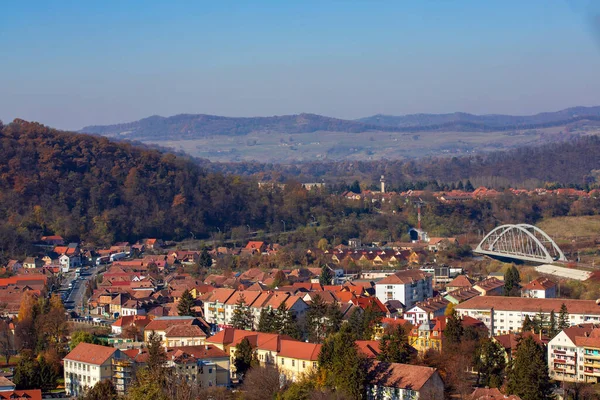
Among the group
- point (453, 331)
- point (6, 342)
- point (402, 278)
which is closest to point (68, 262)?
point (402, 278)

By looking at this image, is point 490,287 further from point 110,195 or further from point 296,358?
point 110,195

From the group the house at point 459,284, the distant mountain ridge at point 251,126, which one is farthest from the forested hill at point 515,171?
the distant mountain ridge at point 251,126

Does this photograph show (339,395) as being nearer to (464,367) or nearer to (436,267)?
(464,367)

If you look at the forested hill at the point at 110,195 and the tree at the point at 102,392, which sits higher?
the forested hill at the point at 110,195

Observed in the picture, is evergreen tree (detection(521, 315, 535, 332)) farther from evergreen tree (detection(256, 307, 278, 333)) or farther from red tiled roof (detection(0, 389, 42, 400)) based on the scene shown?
red tiled roof (detection(0, 389, 42, 400))

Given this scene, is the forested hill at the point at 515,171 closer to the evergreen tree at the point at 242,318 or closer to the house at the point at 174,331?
the evergreen tree at the point at 242,318

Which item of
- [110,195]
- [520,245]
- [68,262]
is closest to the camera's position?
[68,262]

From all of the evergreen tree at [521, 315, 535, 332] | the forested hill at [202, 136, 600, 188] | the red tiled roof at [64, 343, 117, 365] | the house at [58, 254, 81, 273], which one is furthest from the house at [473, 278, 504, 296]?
the forested hill at [202, 136, 600, 188]
